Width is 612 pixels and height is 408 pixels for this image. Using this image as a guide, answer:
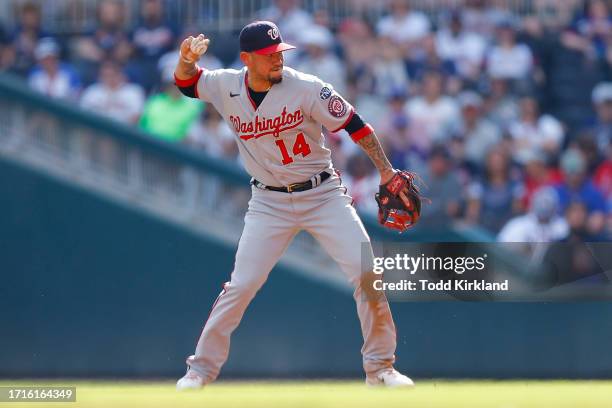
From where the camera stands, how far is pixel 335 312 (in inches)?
367

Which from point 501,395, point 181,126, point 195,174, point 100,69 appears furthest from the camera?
point 100,69

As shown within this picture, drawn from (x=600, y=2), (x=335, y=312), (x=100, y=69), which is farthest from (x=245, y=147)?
(x=600, y=2)

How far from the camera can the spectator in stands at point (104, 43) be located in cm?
1138

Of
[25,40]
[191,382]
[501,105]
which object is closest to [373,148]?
[191,382]

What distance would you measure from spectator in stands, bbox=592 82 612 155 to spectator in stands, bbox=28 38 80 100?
15.6ft

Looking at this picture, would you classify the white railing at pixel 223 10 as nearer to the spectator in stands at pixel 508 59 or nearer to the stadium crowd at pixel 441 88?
the stadium crowd at pixel 441 88

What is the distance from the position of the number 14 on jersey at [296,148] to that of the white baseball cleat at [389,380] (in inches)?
49.5

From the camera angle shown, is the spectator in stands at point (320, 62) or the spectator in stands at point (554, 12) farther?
the spectator in stands at point (554, 12)

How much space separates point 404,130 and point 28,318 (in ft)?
11.9

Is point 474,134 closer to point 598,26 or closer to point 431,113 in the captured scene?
point 431,113

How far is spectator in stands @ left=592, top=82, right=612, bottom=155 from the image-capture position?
1047 cm

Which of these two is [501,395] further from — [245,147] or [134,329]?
[134,329]

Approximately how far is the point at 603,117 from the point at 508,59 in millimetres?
1029

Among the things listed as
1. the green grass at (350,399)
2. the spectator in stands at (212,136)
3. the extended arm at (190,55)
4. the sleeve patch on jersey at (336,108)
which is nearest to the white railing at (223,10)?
the spectator in stands at (212,136)
